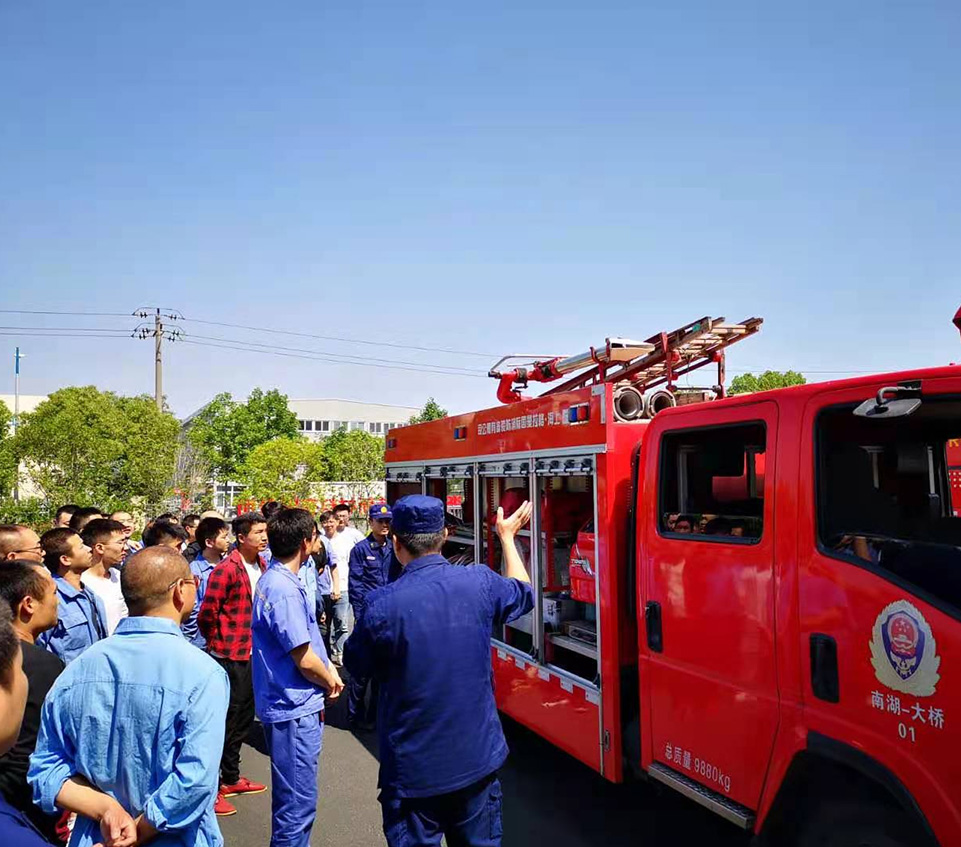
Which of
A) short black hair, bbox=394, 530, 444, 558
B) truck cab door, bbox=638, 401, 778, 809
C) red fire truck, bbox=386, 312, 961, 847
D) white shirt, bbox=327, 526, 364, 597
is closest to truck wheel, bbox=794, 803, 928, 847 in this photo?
red fire truck, bbox=386, 312, 961, 847

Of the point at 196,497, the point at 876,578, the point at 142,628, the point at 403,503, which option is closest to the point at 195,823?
the point at 142,628

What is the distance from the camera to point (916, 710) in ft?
8.35

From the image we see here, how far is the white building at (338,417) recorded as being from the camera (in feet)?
269

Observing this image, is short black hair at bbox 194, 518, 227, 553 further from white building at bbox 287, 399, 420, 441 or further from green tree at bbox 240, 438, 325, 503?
white building at bbox 287, 399, 420, 441

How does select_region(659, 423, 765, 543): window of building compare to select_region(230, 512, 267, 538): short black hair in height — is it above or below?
above

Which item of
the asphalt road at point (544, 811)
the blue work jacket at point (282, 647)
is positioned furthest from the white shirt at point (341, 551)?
the blue work jacket at point (282, 647)

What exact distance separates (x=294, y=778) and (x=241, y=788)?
2013 mm

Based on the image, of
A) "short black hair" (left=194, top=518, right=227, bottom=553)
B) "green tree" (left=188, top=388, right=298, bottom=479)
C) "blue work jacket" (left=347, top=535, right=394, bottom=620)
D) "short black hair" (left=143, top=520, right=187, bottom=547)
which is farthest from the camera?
"green tree" (left=188, top=388, right=298, bottom=479)

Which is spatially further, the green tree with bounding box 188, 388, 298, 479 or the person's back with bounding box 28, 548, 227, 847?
the green tree with bounding box 188, 388, 298, 479

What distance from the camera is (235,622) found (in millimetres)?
5414

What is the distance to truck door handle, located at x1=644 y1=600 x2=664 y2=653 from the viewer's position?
379cm

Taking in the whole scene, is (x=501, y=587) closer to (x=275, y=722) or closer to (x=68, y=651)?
(x=275, y=722)

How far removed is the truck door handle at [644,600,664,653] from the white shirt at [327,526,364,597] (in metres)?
5.87

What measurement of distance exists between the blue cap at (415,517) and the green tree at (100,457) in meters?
21.4
